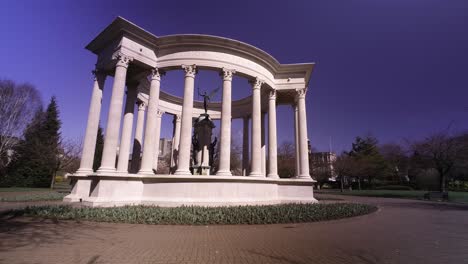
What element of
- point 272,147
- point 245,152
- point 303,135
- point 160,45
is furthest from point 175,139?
point 303,135

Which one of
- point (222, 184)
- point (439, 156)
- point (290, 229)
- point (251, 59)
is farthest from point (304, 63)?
point (439, 156)

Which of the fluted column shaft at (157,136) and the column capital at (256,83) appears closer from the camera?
the column capital at (256,83)

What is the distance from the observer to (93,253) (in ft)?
22.1

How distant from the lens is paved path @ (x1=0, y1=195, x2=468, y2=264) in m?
6.55

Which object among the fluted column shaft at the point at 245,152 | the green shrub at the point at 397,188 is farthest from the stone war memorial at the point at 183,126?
the green shrub at the point at 397,188

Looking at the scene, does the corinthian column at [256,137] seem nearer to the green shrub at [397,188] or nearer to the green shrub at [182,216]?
the green shrub at [182,216]

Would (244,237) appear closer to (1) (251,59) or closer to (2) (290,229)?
(2) (290,229)

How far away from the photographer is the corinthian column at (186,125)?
694 inches

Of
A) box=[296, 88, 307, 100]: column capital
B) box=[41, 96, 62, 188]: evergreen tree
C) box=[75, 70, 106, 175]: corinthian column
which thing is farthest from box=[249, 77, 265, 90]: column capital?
box=[41, 96, 62, 188]: evergreen tree

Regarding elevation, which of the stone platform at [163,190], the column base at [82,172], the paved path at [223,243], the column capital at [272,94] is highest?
the column capital at [272,94]

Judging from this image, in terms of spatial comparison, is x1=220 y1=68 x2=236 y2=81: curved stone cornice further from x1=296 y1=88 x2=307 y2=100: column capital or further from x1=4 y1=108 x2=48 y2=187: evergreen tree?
x1=4 y1=108 x2=48 y2=187: evergreen tree

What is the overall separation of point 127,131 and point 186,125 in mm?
6628

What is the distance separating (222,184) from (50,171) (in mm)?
45415

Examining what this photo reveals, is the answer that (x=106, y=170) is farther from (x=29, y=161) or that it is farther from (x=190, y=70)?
(x=29, y=161)
